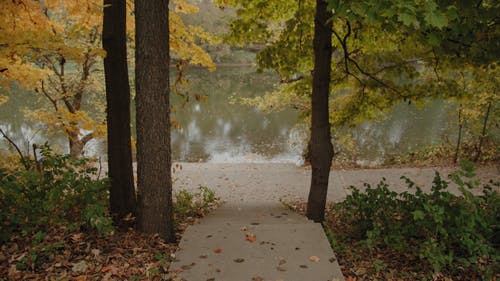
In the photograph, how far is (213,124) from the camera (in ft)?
83.7

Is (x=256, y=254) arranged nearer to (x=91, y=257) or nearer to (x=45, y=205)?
(x=91, y=257)

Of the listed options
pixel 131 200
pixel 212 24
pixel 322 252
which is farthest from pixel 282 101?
pixel 212 24

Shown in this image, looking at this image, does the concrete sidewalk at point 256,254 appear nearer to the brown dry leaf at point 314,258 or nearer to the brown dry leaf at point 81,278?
the brown dry leaf at point 314,258

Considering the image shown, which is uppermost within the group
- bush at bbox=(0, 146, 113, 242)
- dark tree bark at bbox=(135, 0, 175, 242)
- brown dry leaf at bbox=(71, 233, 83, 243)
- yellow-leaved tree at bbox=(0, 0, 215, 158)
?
yellow-leaved tree at bbox=(0, 0, 215, 158)

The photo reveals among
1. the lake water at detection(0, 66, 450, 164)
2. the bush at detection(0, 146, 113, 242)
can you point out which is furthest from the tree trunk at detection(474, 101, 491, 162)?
the bush at detection(0, 146, 113, 242)

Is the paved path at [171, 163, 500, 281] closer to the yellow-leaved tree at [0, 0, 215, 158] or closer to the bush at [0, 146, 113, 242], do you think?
the bush at [0, 146, 113, 242]

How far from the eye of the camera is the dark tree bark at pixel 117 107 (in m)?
5.06

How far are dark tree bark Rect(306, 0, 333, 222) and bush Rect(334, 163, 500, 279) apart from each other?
1.51 m

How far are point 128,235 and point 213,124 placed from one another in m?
20.9

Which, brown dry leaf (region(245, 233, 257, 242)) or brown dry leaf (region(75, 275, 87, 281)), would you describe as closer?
brown dry leaf (region(75, 275, 87, 281))

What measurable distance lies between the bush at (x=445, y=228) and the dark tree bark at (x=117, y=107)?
11.1 feet

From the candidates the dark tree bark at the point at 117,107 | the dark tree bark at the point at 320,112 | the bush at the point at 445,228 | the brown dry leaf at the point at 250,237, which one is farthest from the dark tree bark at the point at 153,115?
the dark tree bark at the point at 320,112

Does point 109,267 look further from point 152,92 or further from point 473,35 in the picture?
point 473,35

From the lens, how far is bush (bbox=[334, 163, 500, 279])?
3.79 m
